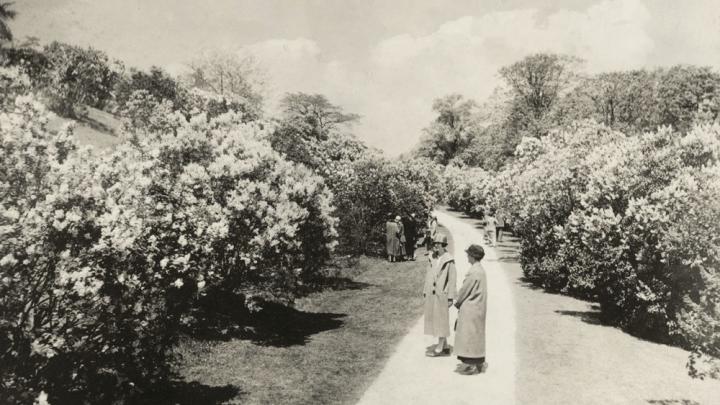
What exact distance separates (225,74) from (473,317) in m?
52.7

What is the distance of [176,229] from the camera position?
8.36 meters

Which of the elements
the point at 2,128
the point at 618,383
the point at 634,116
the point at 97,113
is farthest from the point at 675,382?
the point at 97,113

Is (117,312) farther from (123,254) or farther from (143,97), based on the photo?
(143,97)

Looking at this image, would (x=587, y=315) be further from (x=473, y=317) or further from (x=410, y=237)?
(x=410, y=237)

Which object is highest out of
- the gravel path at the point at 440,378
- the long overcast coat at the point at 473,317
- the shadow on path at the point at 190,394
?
the long overcast coat at the point at 473,317

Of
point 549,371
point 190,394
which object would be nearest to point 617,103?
point 549,371

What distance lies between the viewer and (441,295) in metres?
9.56

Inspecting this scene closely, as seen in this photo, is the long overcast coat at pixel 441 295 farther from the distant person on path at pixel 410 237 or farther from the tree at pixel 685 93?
the tree at pixel 685 93

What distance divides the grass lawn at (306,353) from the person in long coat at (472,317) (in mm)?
1622

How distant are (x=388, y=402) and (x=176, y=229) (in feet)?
13.7

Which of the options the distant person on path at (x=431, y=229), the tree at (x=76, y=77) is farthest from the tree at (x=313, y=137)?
the tree at (x=76, y=77)

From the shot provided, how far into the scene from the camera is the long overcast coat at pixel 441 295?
31.2 feet

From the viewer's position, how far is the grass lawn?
27.5ft

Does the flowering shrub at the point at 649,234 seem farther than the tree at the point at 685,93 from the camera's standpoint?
No
